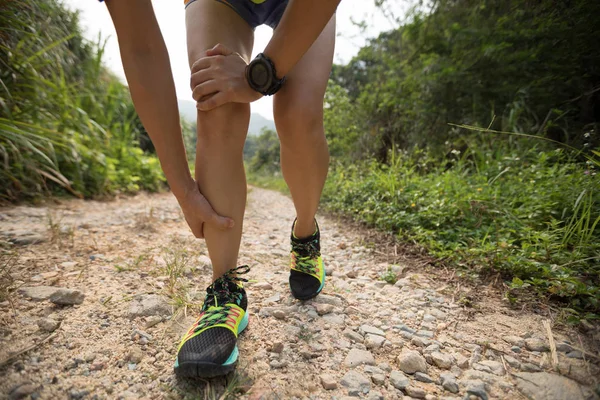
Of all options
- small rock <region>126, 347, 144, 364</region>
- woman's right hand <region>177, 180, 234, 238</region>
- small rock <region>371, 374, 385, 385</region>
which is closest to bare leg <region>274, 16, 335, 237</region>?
woman's right hand <region>177, 180, 234, 238</region>

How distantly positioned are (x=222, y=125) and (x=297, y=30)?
1.29 ft

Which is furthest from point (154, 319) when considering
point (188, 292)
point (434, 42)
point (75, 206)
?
point (434, 42)

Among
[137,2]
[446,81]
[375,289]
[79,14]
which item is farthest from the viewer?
[79,14]

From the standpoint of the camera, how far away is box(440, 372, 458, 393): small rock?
0.89 metres

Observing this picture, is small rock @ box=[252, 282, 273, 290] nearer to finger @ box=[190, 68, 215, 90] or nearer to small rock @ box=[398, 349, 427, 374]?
small rock @ box=[398, 349, 427, 374]

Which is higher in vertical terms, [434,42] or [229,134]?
[434,42]

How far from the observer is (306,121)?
1.16m

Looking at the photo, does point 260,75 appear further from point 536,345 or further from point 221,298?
point 536,345

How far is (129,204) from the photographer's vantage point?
3.21 metres

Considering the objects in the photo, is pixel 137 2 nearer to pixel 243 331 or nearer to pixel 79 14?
pixel 243 331

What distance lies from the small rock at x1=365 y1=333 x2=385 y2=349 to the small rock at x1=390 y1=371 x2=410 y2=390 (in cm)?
14

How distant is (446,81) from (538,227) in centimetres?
275

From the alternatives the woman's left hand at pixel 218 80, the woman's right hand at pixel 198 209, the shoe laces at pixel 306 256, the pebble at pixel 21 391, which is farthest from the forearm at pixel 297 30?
the pebble at pixel 21 391

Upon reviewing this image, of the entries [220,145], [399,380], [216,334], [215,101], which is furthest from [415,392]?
[215,101]
